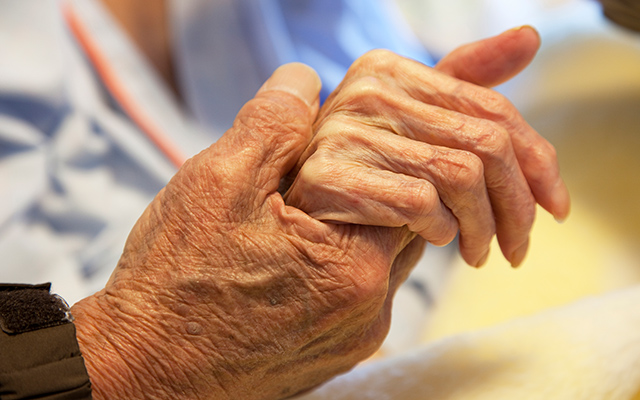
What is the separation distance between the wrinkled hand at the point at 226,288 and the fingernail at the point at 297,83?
78mm

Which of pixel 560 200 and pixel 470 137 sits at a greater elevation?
pixel 470 137

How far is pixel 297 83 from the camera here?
616mm

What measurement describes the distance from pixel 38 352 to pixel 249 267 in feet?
0.67

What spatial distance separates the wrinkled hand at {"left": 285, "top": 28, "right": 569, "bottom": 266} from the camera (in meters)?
0.54

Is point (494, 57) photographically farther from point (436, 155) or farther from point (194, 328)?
point (194, 328)

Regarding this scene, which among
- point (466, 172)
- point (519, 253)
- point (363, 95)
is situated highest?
point (363, 95)

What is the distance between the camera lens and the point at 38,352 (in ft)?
1.57

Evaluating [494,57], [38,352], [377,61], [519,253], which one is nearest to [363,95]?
[377,61]

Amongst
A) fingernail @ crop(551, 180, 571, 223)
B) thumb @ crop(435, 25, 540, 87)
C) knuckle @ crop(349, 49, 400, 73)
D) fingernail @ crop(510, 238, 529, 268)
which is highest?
knuckle @ crop(349, 49, 400, 73)

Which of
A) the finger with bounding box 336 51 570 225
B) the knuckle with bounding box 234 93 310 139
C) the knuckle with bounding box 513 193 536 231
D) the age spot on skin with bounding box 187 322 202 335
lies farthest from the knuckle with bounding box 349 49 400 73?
the age spot on skin with bounding box 187 322 202 335

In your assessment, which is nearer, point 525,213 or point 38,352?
point 38,352

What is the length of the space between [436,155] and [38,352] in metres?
0.42

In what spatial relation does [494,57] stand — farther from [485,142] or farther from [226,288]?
[226,288]

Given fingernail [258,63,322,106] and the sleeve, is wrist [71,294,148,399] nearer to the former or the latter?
the sleeve
